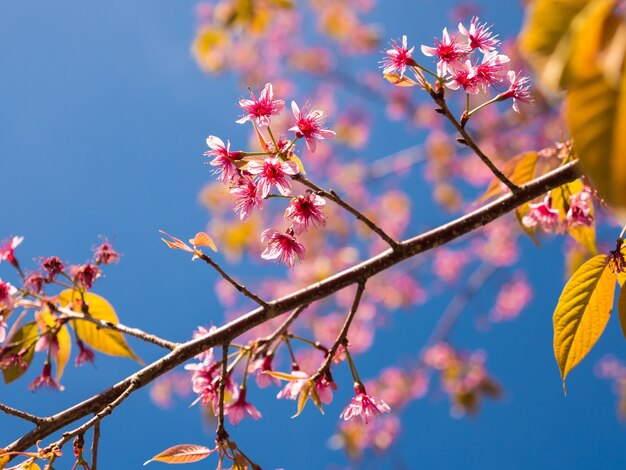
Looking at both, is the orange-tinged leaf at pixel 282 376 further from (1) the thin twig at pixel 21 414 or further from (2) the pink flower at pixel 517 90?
(2) the pink flower at pixel 517 90

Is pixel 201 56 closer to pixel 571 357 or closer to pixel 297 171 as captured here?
pixel 297 171

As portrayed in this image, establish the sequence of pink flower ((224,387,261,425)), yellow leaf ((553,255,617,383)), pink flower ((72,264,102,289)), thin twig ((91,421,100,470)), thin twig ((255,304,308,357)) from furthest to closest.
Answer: pink flower ((72,264,102,289)), pink flower ((224,387,261,425)), thin twig ((255,304,308,357)), yellow leaf ((553,255,617,383)), thin twig ((91,421,100,470))

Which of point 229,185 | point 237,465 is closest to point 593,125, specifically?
point 229,185

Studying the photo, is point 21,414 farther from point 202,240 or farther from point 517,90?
point 517,90

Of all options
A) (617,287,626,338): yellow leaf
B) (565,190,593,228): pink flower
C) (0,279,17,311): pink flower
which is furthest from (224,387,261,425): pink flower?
(565,190,593,228): pink flower

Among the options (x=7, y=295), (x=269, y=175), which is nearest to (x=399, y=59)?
(x=269, y=175)

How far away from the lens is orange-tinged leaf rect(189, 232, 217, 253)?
1.17 meters

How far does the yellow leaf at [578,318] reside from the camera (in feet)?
3.83

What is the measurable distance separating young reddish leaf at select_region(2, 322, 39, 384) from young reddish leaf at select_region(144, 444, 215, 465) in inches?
22.1

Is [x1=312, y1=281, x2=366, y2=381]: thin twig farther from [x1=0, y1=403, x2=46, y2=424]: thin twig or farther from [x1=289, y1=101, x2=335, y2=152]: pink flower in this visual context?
[x1=0, y1=403, x2=46, y2=424]: thin twig

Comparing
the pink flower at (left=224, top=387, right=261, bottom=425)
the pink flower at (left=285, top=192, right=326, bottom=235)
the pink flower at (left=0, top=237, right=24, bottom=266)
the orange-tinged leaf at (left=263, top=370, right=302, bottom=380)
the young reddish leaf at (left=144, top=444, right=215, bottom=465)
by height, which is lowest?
the young reddish leaf at (left=144, top=444, right=215, bottom=465)

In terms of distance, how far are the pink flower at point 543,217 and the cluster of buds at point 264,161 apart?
2.06 feet

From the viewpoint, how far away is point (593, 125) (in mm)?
479

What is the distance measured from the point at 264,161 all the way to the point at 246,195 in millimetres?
120
